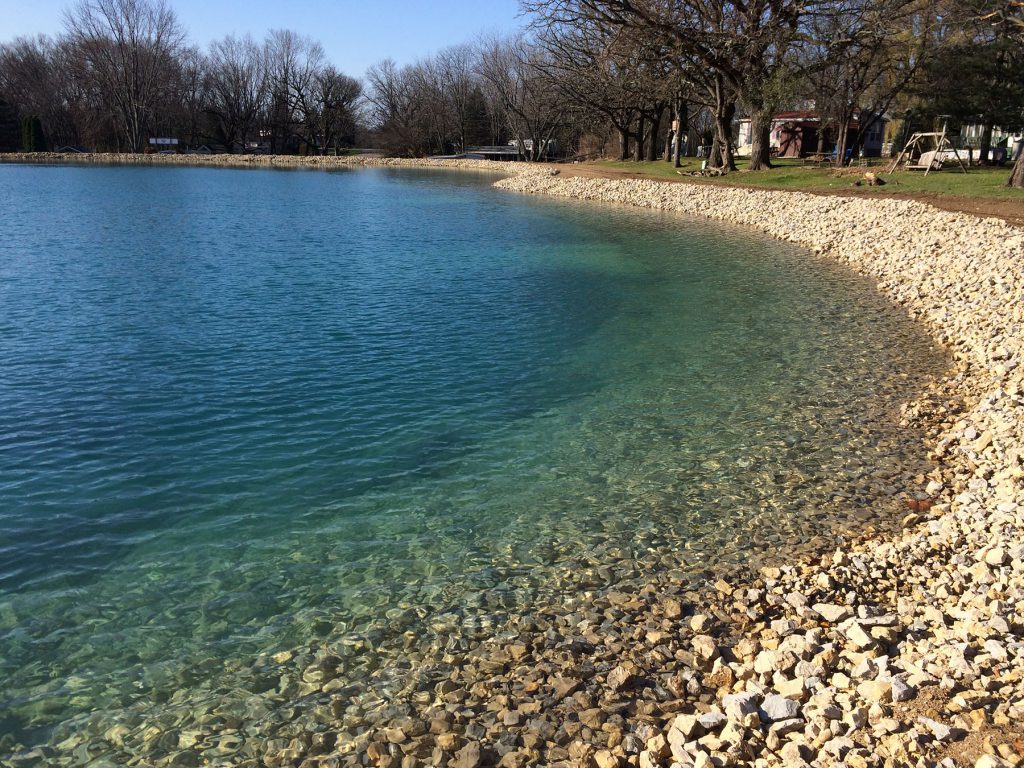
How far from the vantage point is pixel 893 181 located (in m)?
33.4

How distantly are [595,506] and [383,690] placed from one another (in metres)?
3.50

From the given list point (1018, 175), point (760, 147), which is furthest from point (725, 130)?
point (1018, 175)

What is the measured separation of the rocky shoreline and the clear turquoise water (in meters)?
0.57

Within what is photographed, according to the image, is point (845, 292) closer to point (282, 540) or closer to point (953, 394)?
point (953, 394)

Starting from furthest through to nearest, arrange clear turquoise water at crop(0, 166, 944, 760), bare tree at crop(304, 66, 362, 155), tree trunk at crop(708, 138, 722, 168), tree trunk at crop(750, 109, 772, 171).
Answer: bare tree at crop(304, 66, 362, 155) < tree trunk at crop(708, 138, 722, 168) < tree trunk at crop(750, 109, 772, 171) < clear turquoise water at crop(0, 166, 944, 760)

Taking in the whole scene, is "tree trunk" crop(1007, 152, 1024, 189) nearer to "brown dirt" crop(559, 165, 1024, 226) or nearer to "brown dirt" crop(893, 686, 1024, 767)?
"brown dirt" crop(559, 165, 1024, 226)

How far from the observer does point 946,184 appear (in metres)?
30.6

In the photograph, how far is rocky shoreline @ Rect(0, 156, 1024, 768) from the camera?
4.68m

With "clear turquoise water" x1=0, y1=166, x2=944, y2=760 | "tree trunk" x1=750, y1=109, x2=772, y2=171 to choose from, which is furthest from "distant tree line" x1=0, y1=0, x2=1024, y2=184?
"clear turquoise water" x1=0, y1=166, x2=944, y2=760

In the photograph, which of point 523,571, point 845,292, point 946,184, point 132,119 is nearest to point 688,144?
point 946,184

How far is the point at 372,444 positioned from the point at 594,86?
51.3 m

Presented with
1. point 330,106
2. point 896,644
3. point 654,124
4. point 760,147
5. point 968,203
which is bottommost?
point 896,644

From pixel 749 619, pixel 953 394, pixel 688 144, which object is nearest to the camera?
pixel 749 619

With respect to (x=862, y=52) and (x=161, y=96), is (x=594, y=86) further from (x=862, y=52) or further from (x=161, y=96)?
(x=161, y=96)
